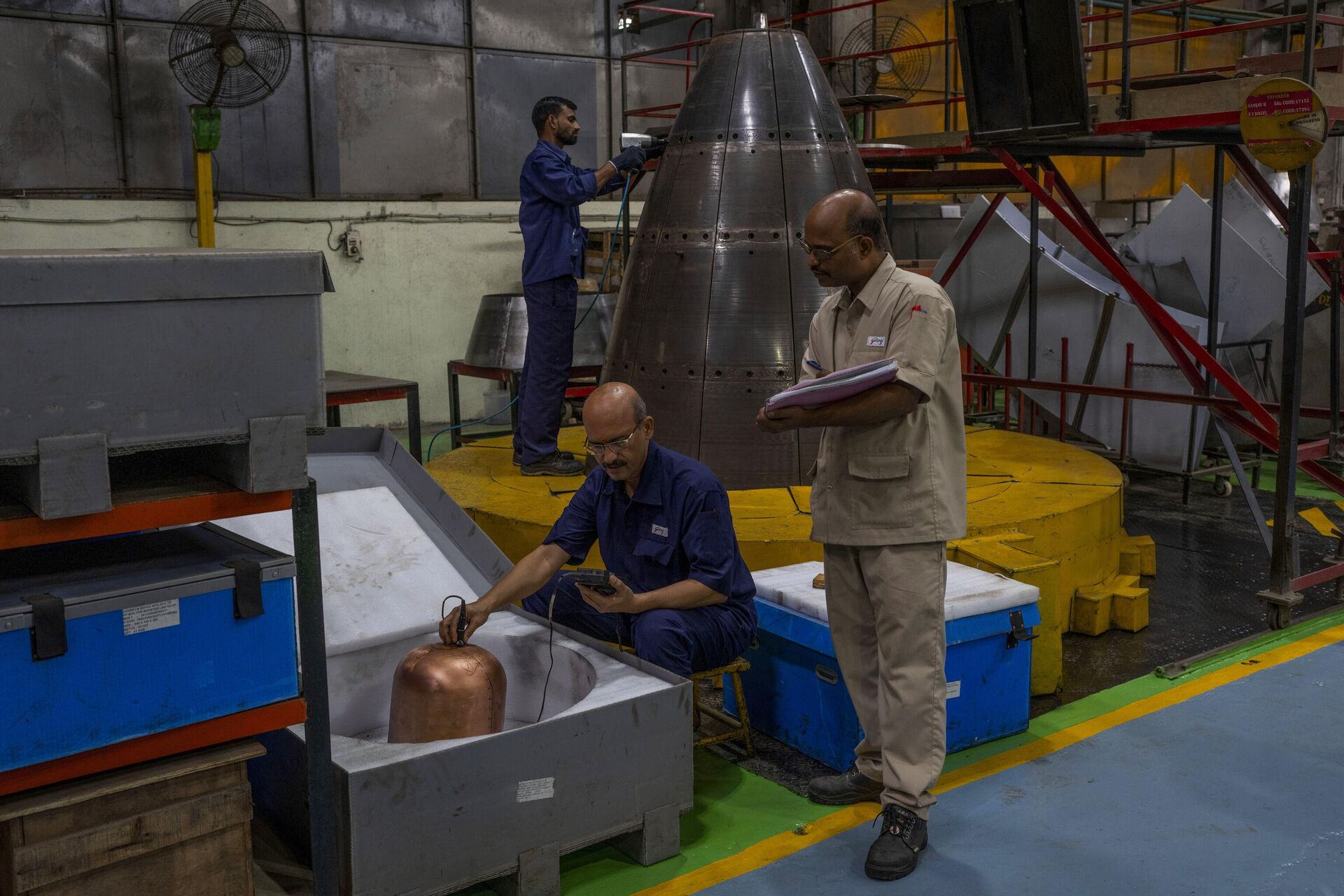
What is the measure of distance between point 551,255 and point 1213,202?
3.65 meters

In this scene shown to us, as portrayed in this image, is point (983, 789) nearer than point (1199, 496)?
Yes

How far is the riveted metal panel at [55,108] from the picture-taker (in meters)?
9.93

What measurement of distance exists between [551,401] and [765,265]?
1561 millimetres

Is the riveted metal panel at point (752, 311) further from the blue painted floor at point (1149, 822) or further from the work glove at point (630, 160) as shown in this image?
the blue painted floor at point (1149, 822)

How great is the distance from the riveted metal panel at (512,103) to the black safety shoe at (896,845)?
9797 mm

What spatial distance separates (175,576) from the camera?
281cm

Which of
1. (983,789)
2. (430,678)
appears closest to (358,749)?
(430,678)

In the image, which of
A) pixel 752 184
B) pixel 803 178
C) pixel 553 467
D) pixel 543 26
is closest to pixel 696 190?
pixel 752 184

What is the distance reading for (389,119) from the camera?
11.9 meters

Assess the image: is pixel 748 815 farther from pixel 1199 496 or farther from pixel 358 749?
pixel 1199 496

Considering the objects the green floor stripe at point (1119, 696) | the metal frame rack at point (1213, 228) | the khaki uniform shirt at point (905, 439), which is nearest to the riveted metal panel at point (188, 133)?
the metal frame rack at point (1213, 228)

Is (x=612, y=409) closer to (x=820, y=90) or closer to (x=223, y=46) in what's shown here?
(x=820, y=90)

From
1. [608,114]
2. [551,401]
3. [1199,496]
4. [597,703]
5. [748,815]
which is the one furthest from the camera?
[608,114]

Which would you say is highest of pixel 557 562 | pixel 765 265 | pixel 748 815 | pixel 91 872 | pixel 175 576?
pixel 765 265
